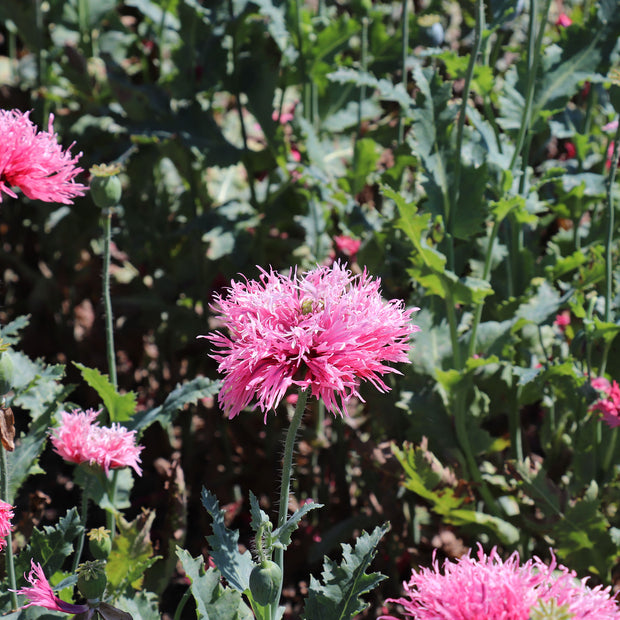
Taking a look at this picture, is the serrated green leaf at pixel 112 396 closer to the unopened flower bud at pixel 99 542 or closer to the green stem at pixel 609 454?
the unopened flower bud at pixel 99 542

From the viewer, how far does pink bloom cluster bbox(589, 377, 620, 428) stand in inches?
63.0

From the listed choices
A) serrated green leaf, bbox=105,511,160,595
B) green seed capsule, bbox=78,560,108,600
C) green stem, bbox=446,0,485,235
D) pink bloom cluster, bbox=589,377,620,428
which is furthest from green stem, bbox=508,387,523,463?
green seed capsule, bbox=78,560,108,600

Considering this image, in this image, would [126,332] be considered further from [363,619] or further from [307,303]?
[307,303]

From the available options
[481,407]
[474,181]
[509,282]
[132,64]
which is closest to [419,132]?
[474,181]

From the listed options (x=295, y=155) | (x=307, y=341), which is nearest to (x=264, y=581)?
(x=307, y=341)

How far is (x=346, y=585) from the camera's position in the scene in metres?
1.16

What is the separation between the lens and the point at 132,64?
10.2ft

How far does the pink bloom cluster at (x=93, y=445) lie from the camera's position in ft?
4.36

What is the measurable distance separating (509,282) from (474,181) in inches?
13.4

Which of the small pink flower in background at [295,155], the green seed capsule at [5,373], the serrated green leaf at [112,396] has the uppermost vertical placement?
the green seed capsule at [5,373]

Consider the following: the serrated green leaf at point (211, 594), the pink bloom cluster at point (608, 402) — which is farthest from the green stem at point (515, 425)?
the serrated green leaf at point (211, 594)

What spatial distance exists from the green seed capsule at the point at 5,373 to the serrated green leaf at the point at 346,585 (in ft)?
1.69

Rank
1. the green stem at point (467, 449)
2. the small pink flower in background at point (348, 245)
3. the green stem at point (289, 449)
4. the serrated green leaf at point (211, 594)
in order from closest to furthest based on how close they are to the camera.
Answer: the green stem at point (289, 449) < the serrated green leaf at point (211, 594) < the green stem at point (467, 449) < the small pink flower in background at point (348, 245)

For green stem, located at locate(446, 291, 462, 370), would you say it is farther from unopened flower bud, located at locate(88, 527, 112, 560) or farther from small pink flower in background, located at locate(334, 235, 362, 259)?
unopened flower bud, located at locate(88, 527, 112, 560)
